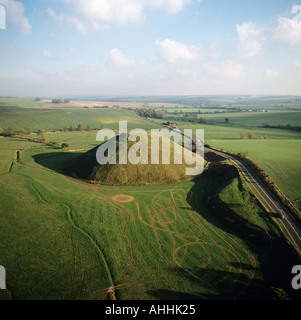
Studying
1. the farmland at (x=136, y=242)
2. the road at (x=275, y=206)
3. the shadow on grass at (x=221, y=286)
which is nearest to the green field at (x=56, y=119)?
the farmland at (x=136, y=242)

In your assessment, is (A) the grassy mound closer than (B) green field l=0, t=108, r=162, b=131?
Yes

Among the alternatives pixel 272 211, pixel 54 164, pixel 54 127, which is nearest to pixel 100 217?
pixel 272 211

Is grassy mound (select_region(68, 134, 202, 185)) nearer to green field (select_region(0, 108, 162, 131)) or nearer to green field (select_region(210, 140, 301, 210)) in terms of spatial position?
green field (select_region(210, 140, 301, 210))

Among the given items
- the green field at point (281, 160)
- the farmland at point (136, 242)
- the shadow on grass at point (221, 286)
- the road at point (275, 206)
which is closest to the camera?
the shadow on grass at point (221, 286)

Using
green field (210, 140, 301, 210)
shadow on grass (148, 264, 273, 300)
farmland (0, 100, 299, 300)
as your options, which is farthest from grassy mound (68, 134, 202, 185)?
shadow on grass (148, 264, 273, 300)

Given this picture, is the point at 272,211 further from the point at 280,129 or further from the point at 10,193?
the point at 280,129

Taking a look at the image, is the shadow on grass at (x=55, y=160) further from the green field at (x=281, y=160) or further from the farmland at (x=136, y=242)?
the green field at (x=281, y=160)
